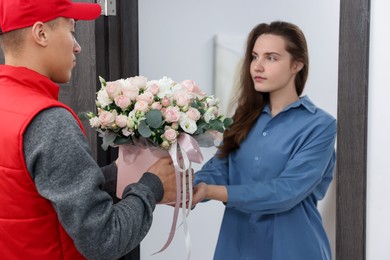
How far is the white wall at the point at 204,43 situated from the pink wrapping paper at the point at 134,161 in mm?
1035

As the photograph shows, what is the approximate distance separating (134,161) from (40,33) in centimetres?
43

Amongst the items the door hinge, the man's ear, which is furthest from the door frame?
the man's ear

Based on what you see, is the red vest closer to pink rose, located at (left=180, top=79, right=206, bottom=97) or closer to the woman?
pink rose, located at (left=180, top=79, right=206, bottom=97)

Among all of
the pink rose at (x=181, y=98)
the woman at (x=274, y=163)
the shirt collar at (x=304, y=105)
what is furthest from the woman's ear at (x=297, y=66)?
the pink rose at (x=181, y=98)

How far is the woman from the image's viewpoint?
5.01ft

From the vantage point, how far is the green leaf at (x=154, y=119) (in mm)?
1226

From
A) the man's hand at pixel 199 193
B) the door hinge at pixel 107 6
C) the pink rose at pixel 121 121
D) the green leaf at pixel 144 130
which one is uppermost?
the door hinge at pixel 107 6

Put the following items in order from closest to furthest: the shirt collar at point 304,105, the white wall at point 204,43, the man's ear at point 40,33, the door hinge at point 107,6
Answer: the man's ear at point 40,33, the shirt collar at point 304,105, the door hinge at point 107,6, the white wall at point 204,43

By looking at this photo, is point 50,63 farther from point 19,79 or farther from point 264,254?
point 264,254

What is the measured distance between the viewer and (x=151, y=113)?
124 centimetres

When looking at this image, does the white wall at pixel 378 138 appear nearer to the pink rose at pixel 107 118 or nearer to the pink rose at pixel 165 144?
the pink rose at pixel 165 144

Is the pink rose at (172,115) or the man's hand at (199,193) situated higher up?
the pink rose at (172,115)

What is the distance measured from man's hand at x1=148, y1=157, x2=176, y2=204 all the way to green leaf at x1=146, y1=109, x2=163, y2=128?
0.33 ft

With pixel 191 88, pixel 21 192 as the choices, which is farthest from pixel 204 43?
pixel 21 192
